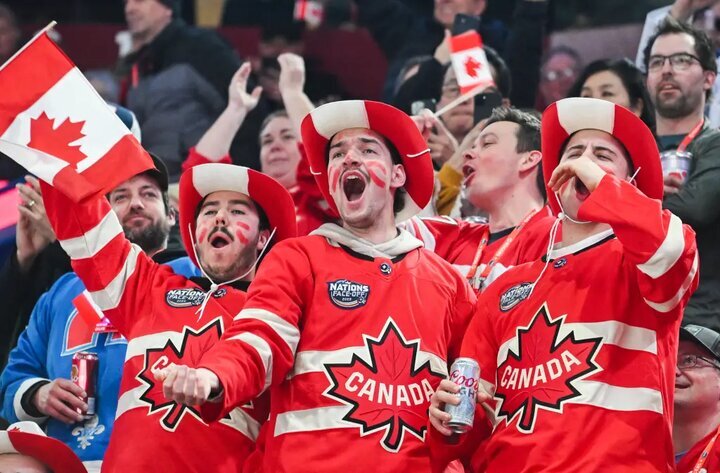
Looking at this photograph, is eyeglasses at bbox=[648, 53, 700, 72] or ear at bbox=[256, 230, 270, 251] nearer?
ear at bbox=[256, 230, 270, 251]

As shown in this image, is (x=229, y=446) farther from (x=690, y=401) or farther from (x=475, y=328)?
(x=690, y=401)

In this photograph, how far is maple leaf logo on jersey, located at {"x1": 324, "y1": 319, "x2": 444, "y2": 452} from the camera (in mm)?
4555

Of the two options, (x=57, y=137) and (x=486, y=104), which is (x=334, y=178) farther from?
(x=486, y=104)

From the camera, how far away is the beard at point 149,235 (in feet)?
20.3

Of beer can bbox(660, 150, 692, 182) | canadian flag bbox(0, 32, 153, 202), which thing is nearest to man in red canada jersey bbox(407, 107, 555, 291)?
beer can bbox(660, 150, 692, 182)

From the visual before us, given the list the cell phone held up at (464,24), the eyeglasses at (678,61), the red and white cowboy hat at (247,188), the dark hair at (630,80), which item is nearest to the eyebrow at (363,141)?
the red and white cowboy hat at (247,188)

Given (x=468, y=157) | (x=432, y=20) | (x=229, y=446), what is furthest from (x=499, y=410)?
(x=432, y=20)

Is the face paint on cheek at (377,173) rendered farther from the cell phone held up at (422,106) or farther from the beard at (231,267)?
the cell phone held up at (422,106)

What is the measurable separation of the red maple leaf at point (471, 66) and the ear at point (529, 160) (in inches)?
47.1

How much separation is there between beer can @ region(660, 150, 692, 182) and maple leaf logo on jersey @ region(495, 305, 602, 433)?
Result: 1.88 m

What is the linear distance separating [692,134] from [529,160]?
0.83 metres

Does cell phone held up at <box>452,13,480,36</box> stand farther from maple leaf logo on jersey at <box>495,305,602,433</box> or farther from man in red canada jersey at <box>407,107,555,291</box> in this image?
maple leaf logo on jersey at <box>495,305,602,433</box>

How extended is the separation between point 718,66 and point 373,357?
3447 mm

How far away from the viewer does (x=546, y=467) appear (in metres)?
4.31
